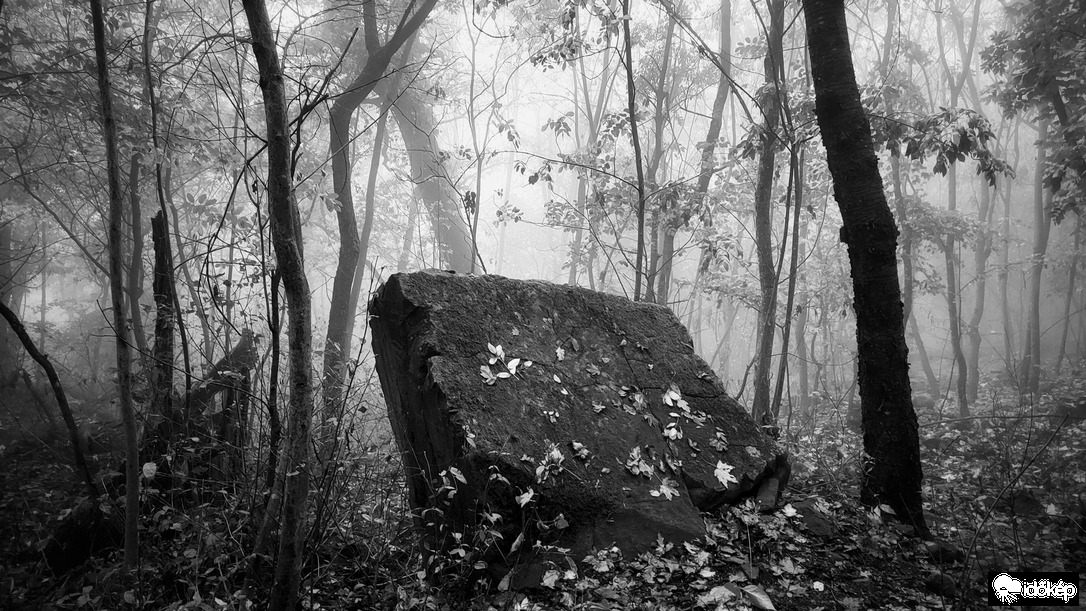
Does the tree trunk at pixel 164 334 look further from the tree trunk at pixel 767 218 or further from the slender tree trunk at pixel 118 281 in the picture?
the tree trunk at pixel 767 218

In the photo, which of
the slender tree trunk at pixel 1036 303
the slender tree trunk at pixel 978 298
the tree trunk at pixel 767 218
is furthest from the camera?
the slender tree trunk at pixel 978 298

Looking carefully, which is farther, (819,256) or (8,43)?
(819,256)

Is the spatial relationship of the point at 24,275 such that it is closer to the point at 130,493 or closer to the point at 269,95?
the point at 130,493

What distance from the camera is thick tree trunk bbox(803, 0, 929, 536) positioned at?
3418 mm

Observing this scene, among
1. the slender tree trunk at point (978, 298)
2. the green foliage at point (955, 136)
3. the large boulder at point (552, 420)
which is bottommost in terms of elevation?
the large boulder at point (552, 420)

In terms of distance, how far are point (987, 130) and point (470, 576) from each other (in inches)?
181

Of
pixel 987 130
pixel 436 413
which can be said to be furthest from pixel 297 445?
pixel 987 130

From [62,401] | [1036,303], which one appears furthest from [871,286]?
[1036,303]

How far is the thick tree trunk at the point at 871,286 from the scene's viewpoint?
3418mm

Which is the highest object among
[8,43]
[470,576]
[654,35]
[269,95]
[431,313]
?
[654,35]

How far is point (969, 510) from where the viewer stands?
13.0ft
